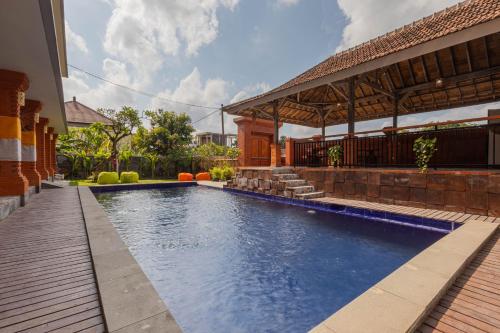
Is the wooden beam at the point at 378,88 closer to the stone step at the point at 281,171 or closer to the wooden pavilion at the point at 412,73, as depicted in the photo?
the wooden pavilion at the point at 412,73

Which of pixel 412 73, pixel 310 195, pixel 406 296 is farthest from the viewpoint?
pixel 412 73

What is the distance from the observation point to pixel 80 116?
25.0m

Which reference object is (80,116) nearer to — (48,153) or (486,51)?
(48,153)

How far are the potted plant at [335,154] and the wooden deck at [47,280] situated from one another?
7.23 m

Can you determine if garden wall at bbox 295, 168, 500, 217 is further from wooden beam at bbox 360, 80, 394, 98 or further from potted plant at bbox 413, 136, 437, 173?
wooden beam at bbox 360, 80, 394, 98

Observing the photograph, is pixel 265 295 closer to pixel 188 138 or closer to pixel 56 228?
pixel 56 228

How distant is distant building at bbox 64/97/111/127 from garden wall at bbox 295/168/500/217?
1014 inches

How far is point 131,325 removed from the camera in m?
1.58

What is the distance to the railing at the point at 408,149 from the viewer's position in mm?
5875

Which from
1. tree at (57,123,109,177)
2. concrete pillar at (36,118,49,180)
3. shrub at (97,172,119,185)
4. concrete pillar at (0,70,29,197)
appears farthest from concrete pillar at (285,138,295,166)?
tree at (57,123,109,177)

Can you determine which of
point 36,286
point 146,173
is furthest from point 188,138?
point 36,286

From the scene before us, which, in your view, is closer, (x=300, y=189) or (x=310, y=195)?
(x=310, y=195)

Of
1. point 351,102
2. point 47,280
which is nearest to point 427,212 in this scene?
point 351,102

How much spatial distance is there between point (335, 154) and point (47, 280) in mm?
7728
